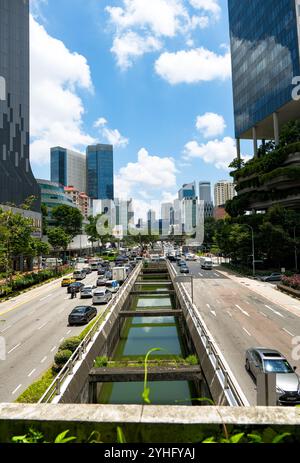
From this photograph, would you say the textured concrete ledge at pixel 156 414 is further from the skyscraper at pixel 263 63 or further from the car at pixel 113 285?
the skyscraper at pixel 263 63

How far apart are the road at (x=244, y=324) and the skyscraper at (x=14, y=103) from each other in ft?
161

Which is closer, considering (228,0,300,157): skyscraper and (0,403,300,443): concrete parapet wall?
(0,403,300,443): concrete parapet wall

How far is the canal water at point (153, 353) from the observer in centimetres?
1897

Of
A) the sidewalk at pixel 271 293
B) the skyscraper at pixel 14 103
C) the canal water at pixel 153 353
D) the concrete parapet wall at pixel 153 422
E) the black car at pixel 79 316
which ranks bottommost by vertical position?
the canal water at pixel 153 353

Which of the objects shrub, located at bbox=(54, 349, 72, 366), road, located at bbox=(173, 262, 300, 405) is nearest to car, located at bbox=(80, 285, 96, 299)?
road, located at bbox=(173, 262, 300, 405)

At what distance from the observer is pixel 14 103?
236 ft

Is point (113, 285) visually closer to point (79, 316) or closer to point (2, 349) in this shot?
point (79, 316)

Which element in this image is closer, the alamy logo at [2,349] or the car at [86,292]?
the alamy logo at [2,349]

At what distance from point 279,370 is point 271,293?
2801 cm

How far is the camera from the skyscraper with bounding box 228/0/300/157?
6419 cm

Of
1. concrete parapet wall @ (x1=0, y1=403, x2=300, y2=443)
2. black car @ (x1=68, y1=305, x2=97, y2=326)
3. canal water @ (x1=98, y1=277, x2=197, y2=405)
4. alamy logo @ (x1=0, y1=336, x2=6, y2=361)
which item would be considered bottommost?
canal water @ (x1=98, y1=277, x2=197, y2=405)

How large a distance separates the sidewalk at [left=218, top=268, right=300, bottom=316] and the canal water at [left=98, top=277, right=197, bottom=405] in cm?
1193

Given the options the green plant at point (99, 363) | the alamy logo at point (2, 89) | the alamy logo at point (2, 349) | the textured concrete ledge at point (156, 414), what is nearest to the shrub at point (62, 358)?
the green plant at point (99, 363)

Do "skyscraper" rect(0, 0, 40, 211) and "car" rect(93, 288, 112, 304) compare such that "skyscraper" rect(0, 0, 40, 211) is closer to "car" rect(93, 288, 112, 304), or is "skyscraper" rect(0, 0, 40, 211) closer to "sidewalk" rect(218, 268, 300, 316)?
"car" rect(93, 288, 112, 304)
